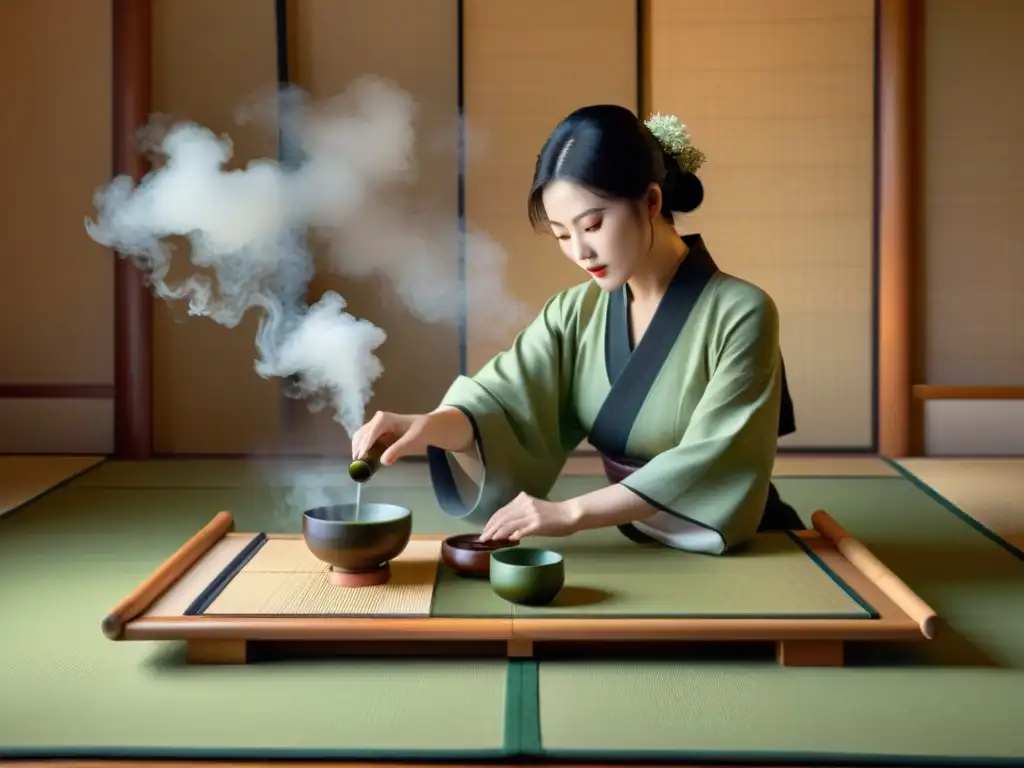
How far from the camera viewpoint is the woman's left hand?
91.4 inches

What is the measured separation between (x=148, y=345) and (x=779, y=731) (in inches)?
149

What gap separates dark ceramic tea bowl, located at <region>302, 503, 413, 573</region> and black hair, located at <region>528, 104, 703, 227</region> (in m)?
0.80

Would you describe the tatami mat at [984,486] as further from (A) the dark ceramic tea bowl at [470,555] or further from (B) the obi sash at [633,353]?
(A) the dark ceramic tea bowl at [470,555]

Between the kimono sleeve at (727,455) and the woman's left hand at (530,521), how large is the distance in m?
0.16

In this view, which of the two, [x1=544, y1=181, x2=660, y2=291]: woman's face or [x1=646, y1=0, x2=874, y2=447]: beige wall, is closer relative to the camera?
[x1=544, y1=181, x2=660, y2=291]: woman's face

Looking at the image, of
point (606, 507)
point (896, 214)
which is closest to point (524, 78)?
point (896, 214)

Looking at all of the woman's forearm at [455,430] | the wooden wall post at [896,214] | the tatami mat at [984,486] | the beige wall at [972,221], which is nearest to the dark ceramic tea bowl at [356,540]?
the woman's forearm at [455,430]

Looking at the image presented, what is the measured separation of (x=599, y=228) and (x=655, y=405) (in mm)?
454

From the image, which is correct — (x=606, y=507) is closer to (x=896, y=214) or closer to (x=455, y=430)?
(x=455, y=430)

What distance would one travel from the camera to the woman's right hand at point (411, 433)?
2.40m

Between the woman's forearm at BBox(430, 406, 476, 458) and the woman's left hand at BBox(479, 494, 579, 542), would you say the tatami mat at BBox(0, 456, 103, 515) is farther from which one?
the woman's left hand at BBox(479, 494, 579, 542)

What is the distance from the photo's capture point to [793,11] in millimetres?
4844

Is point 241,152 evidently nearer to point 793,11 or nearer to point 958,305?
point 793,11

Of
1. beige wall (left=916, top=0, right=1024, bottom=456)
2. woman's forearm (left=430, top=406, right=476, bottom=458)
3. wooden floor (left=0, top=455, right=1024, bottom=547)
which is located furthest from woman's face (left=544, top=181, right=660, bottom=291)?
beige wall (left=916, top=0, right=1024, bottom=456)
